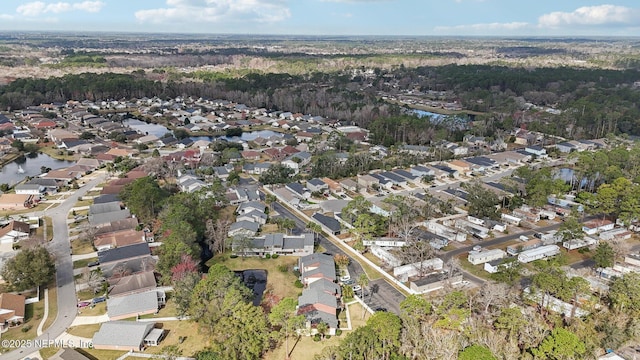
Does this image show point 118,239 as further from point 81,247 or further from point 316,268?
point 316,268

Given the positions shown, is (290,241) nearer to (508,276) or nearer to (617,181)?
(508,276)

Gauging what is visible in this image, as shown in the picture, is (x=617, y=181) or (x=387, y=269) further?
(x=617, y=181)

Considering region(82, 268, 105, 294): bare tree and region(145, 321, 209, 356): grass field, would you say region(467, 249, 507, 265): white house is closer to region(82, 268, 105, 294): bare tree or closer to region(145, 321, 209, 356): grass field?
region(145, 321, 209, 356): grass field

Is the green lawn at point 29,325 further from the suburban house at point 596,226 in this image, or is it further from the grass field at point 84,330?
the suburban house at point 596,226

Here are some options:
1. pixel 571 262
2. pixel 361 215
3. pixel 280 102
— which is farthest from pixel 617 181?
pixel 280 102

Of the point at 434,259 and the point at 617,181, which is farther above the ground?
the point at 617,181

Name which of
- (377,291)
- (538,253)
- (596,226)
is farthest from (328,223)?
(596,226)

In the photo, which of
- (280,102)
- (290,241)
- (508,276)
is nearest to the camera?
(508,276)
